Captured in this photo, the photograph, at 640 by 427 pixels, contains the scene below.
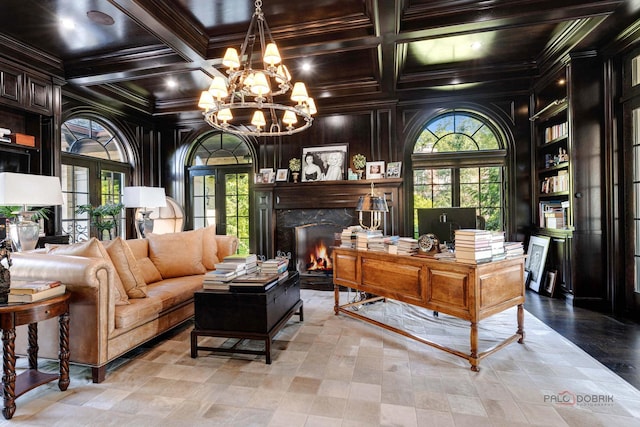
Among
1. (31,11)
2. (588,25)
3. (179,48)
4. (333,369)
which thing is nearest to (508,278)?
(333,369)

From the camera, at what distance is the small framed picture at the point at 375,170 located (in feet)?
16.4

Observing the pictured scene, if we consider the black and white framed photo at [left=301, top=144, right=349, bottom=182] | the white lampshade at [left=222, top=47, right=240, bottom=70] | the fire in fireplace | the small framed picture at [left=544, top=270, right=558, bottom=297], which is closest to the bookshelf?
the small framed picture at [left=544, top=270, right=558, bottom=297]

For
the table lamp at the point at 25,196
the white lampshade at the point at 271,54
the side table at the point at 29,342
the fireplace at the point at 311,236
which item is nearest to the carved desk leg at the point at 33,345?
the side table at the point at 29,342

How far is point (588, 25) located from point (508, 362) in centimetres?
327

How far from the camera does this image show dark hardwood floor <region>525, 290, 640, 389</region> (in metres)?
2.37

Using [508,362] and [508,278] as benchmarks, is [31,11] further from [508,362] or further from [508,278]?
[508,362]

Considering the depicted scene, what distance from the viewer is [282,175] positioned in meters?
5.41

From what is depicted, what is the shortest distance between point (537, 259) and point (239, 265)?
4.02 metres

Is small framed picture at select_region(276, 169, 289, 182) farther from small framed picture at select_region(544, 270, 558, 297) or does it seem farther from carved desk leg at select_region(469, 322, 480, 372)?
small framed picture at select_region(544, 270, 558, 297)

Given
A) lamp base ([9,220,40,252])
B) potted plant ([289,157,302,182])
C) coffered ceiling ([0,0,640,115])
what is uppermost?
coffered ceiling ([0,0,640,115])

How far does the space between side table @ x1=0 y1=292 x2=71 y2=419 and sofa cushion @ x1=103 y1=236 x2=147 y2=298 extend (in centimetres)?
52

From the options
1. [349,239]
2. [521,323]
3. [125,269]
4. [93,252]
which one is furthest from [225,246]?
[521,323]

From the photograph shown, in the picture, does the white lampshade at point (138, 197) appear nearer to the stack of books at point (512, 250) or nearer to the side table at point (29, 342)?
the side table at point (29, 342)

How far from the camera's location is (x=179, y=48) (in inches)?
135
